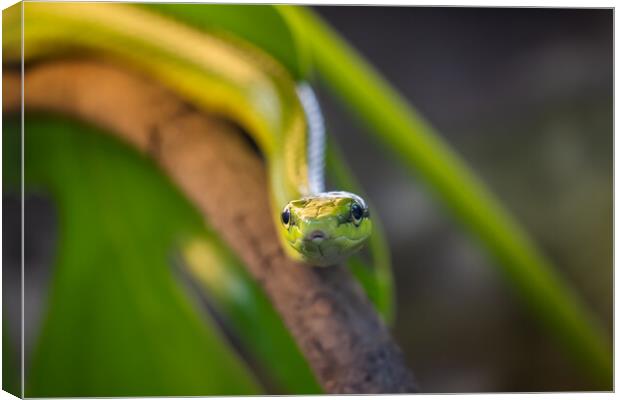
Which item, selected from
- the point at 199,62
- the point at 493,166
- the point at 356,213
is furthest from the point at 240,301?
the point at 493,166

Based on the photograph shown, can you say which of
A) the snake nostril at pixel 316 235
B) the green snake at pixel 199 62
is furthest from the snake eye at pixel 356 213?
the green snake at pixel 199 62

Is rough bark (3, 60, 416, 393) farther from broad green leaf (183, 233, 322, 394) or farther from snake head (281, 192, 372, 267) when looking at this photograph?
broad green leaf (183, 233, 322, 394)

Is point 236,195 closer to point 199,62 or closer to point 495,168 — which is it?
point 199,62

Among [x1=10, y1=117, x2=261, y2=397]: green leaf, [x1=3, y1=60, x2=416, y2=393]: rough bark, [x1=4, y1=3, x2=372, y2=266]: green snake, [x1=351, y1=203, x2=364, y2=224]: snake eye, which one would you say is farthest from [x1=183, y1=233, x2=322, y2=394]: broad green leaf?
[x1=351, y1=203, x2=364, y2=224]: snake eye

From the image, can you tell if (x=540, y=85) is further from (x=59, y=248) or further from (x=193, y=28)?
(x=59, y=248)

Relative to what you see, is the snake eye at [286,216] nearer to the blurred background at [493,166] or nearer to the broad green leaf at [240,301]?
the broad green leaf at [240,301]
